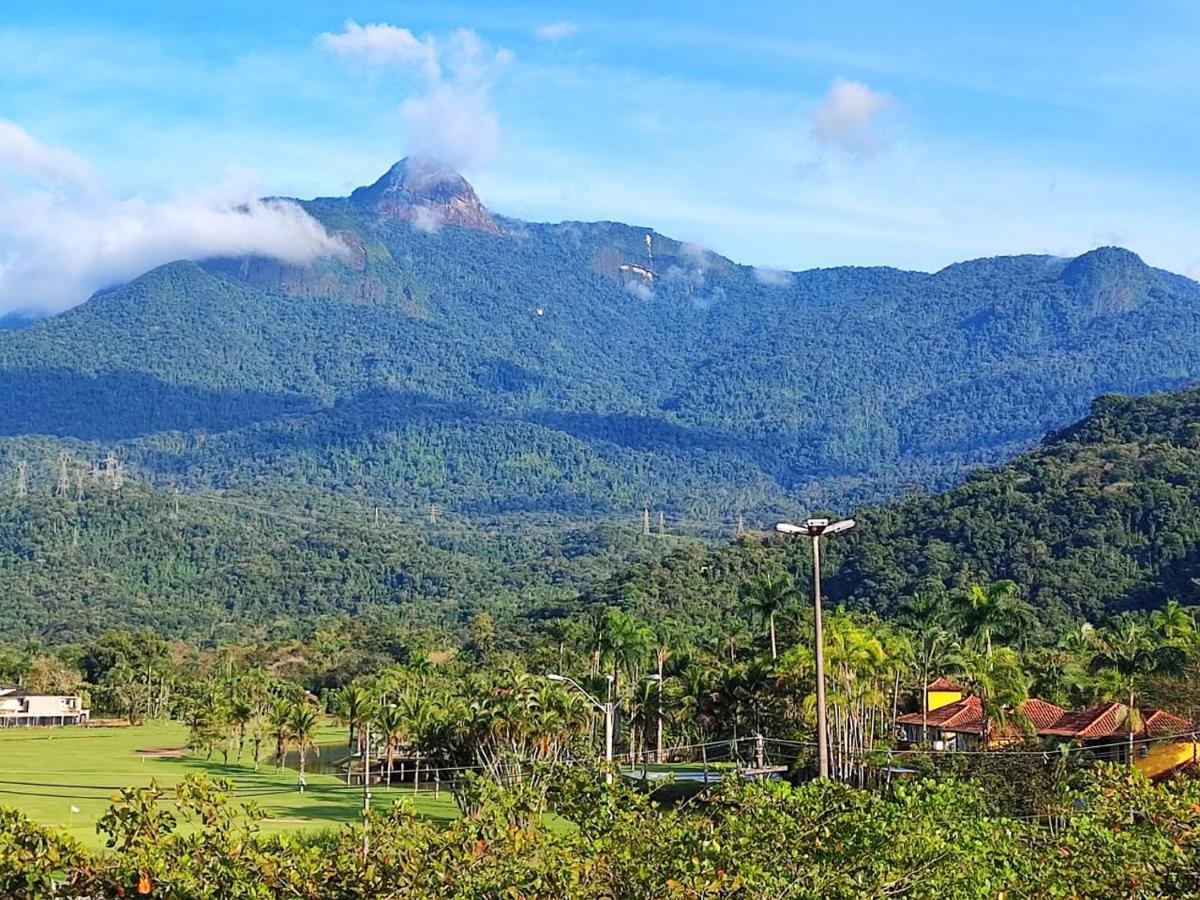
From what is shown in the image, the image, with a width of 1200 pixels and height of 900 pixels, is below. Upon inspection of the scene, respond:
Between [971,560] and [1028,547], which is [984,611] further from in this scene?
[971,560]

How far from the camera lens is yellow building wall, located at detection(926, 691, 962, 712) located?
222 ft

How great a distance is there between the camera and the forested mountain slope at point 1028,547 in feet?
A: 367

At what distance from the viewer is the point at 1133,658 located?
2185 inches

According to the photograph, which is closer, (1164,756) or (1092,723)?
(1164,756)

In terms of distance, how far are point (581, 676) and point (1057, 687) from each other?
87.5 feet

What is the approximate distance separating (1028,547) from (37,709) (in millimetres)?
82751

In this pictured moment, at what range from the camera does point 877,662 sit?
54.5m

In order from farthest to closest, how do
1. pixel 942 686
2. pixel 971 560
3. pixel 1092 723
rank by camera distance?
pixel 971 560
pixel 942 686
pixel 1092 723

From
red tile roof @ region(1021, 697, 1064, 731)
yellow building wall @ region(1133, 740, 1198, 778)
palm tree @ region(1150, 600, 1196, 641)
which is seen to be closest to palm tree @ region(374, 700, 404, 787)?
red tile roof @ region(1021, 697, 1064, 731)

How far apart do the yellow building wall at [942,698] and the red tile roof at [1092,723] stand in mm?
13811

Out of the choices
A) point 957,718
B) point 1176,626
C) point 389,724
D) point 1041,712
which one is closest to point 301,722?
point 389,724

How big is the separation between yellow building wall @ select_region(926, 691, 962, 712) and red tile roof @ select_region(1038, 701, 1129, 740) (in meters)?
13.8

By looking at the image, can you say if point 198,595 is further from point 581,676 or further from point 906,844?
point 906,844

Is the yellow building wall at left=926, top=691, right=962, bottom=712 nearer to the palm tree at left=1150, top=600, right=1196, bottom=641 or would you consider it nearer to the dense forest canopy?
the palm tree at left=1150, top=600, right=1196, bottom=641
